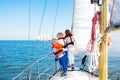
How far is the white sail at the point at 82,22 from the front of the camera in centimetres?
956

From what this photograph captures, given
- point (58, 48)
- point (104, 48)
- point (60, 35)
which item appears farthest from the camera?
point (60, 35)

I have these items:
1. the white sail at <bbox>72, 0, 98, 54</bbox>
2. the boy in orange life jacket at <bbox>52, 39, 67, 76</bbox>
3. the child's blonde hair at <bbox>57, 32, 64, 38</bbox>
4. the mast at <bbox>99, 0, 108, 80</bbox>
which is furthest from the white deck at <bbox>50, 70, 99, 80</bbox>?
the mast at <bbox>99, 0, 108, 80</bbox>

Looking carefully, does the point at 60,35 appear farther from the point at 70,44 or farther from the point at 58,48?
the point at 70,44

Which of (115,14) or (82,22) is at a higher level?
(82,22)

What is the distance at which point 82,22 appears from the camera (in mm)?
9648

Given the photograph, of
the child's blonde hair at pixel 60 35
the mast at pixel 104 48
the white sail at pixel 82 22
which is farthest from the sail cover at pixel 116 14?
the white sail at pixel 82 22

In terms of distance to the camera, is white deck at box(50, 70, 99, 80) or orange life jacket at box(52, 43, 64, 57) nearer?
white deck at box(50, 70, 99, 80)

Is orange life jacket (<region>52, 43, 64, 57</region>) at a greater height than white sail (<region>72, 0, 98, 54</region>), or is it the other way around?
white sail (<region>72, 0, 98, 54</region>)

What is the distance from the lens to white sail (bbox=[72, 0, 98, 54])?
9.56m

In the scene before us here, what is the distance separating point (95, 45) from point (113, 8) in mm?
769

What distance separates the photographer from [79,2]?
9656mm

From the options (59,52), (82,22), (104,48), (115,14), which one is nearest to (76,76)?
(59,52)

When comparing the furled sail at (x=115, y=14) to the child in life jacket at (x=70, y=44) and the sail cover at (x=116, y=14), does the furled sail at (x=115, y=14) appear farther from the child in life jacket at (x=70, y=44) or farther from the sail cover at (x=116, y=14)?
the child in life jacket at (x=70, y=44)

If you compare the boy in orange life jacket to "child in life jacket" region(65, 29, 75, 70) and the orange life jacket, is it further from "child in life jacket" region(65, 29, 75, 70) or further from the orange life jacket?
"child in life jacket" region(65, 29, 75, 70)
